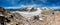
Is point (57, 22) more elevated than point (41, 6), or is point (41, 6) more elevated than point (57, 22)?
point (41, 6)

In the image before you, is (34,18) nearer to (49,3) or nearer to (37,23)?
(37,23)

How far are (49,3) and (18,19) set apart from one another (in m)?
0.59

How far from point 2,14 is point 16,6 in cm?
57

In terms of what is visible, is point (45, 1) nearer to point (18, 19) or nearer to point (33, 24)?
point (33, 24)

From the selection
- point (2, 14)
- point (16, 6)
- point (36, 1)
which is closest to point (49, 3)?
→ point (36, 1)

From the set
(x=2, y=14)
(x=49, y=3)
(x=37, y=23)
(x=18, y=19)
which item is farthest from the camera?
(x=49, y=3)

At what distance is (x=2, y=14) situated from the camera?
1.47 meters

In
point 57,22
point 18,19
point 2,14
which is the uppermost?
point 2,14

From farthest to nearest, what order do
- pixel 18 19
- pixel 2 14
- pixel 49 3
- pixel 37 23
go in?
pixel 49 3
pixel 37 23
pixel 18 19
pixel 2 14

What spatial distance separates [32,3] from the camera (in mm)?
2074

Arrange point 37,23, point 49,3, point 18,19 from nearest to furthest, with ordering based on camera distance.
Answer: point 18,19, point 37,23, point 49,3

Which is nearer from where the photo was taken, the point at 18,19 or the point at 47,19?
the point at 18,19

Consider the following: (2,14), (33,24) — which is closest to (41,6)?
(33,24)

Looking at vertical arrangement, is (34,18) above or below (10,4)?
below
